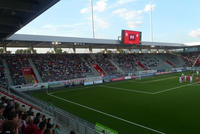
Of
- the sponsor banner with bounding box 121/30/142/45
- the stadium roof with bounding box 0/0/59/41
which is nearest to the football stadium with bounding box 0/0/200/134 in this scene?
the stadium roof with bounding box 0/0/59/41

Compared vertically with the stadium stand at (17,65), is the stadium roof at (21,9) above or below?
above

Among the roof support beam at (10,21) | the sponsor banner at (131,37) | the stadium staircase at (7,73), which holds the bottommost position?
the stadium staircase at (7,73)

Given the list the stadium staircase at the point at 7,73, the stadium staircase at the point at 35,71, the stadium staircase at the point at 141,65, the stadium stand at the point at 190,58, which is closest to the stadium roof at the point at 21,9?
the stadium staircase at the point at 7,73

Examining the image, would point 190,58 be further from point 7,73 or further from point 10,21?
point 10,21

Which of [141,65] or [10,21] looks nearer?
[10,21]

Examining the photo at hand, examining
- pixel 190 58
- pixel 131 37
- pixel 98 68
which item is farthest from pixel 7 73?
pixel 190 58

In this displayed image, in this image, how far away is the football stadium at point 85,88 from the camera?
28.7 ft

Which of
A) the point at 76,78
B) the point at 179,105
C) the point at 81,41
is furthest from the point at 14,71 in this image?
the point at 179,105

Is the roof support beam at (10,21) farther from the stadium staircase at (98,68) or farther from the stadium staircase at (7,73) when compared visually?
the stadium staircase at (98,68)

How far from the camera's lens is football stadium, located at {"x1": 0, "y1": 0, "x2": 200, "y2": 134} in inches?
344

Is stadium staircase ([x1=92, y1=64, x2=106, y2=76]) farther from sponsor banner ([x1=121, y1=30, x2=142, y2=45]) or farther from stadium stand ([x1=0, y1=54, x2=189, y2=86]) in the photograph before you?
sponsor banner ([x1=121, y1=30, x2=142, y2=45])

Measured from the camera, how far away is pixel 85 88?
28.9m

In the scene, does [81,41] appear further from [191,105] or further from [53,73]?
[191,105]

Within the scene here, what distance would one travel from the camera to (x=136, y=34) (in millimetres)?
40781
